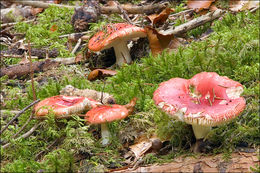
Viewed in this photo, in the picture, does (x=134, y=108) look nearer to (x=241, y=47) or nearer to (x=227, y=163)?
(x=227, y=163)

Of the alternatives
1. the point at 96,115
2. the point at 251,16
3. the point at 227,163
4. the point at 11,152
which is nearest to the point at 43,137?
the point at 11,152

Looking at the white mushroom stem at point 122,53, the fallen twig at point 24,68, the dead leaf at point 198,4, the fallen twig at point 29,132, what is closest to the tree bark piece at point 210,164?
the fallen twig at point 29,132

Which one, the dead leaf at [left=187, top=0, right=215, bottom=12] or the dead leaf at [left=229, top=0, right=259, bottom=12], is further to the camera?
the dead leaf at [left=187, top=0, right=215, bottom=12]

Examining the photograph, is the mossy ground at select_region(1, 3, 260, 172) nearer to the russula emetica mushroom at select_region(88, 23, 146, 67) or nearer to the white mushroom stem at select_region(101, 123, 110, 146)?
the white mushroom stem at select_region(101, 123, 110, 146)

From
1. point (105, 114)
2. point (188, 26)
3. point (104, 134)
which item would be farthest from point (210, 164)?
point (188, 26)

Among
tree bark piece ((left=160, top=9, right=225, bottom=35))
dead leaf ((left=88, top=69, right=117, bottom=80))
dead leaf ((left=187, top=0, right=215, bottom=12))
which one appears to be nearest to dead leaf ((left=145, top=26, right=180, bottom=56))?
tree bark piece ((left=160, top=9, right=225, bottom=35))

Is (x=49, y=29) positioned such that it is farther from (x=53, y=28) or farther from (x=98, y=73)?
(x=98, y=73)
